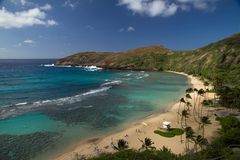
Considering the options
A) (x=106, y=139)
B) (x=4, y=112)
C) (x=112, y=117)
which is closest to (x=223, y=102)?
(x=112, y=117)

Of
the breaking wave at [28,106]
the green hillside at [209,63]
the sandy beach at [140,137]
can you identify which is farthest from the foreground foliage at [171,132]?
the breaking wave at [28,106]

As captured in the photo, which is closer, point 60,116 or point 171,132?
point 171,132

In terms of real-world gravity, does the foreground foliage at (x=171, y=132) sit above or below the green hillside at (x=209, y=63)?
below

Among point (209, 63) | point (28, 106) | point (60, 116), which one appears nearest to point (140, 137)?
point (60, 116)

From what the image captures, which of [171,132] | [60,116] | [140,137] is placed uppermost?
[171,132]

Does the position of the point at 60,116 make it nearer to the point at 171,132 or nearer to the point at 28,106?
the point at 28,106

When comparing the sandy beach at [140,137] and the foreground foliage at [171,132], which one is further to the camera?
the foreground foliage at [171,132]

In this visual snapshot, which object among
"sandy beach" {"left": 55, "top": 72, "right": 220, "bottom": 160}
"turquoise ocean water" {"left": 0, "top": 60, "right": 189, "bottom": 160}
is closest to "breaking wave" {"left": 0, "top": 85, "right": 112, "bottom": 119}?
"turquoise ocean water" {"left": 0, "top": 60, "right": 189, "bottom": 160}

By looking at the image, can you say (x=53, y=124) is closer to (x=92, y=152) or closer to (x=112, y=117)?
(x=112, y=117)

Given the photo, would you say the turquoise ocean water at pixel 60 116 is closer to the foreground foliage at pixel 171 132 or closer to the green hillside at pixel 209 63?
the foreground foliage at pixel 171 132

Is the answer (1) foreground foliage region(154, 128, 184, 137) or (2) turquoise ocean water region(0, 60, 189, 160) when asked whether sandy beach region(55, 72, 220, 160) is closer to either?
(1) foreground foliage region(154, 128, 184, 137)

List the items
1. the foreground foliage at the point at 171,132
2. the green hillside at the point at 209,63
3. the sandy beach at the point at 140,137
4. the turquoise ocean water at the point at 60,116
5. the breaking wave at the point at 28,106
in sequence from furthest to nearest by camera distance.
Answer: the green hillside at the point at 209,63, the breaking wave at the point at 28,106, the foreground foliage at the point at 171,132, the turquoise ocean water at the point at 60,116, the sandy beach at the point at 140,137
